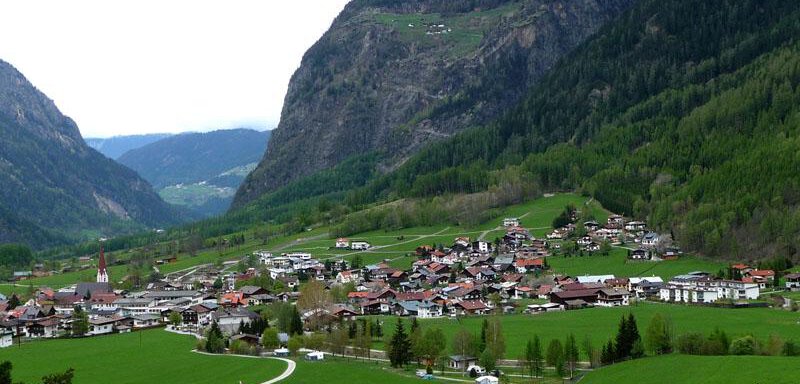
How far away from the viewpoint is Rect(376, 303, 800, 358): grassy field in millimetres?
82125

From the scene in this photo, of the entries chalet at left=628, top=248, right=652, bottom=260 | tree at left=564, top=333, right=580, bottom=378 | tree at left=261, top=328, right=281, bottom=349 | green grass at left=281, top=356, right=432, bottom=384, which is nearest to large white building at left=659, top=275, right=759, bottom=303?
chalet at left=628, top=248, right=652, bottom=260

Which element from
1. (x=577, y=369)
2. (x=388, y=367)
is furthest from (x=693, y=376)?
(x=388, y=367)

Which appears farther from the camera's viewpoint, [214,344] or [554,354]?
[214,344]

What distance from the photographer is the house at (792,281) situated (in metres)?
107

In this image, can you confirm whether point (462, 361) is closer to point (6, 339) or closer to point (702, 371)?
point (702, 371)

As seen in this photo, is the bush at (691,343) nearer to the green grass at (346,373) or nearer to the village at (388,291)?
the village at (388,291)

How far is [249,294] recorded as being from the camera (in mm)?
126500

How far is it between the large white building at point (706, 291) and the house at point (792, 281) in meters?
4.80

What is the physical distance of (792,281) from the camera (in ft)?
354

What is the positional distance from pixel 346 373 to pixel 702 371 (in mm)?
24544

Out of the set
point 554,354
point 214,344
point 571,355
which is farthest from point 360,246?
point 571,355

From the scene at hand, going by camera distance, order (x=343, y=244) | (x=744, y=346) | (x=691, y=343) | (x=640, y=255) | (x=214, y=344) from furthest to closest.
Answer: (x=343, y=244) → (x=640, y=255) → (x=214, y=344) → (x=691, y=343) → (x=744, y=346)

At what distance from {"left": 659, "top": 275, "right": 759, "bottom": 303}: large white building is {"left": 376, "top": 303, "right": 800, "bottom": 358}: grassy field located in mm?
4266

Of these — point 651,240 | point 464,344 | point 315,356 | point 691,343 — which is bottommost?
point 315,356
